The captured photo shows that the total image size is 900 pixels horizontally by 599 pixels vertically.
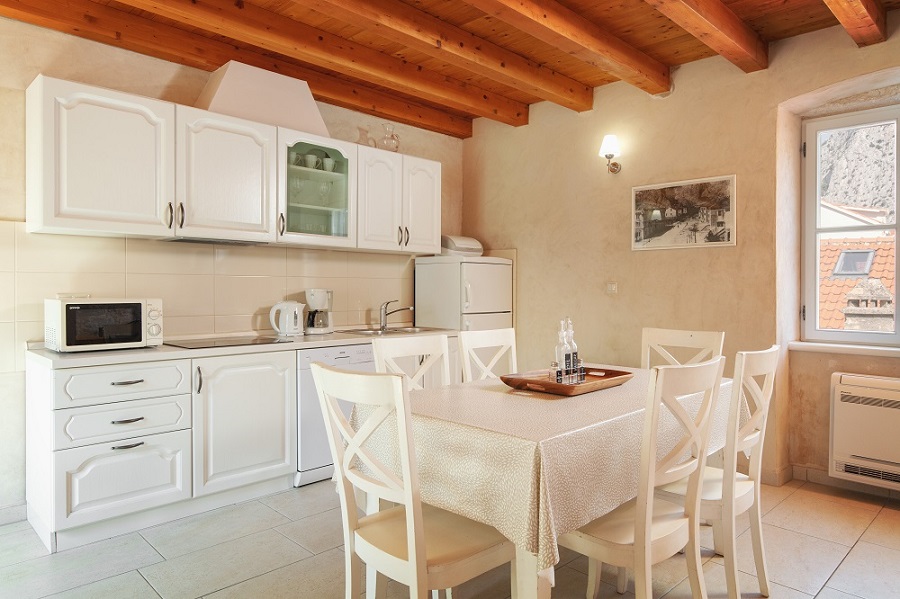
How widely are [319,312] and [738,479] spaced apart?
8.71ft

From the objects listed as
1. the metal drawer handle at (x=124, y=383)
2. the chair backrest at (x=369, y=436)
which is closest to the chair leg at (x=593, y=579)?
the chair backrest at (x=369, y=436)

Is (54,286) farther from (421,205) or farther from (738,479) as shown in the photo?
(738,479)

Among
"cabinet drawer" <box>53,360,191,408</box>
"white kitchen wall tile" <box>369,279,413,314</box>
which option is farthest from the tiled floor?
"white kitchen wall tile" <box>369,279,413,314</box>

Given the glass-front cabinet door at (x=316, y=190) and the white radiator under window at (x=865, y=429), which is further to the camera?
the glass-front cabinet door at (x=316, y=190)

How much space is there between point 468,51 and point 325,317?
190cm

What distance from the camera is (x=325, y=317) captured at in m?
3.92

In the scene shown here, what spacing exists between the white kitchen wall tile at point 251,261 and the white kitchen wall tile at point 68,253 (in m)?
0.56

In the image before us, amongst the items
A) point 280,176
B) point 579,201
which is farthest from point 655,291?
point 280,176

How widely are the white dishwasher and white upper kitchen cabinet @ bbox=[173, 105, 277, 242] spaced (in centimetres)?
74

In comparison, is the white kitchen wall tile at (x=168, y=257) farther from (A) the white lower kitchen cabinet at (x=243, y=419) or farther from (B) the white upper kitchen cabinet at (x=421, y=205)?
(B) the white upper kitchen cabinet at (x=421, y=205)

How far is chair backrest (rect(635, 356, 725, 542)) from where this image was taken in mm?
1603

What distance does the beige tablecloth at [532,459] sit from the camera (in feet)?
4.86

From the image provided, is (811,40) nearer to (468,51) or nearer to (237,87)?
(468,51)

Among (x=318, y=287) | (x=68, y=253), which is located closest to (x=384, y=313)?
(x=318, y=287)
